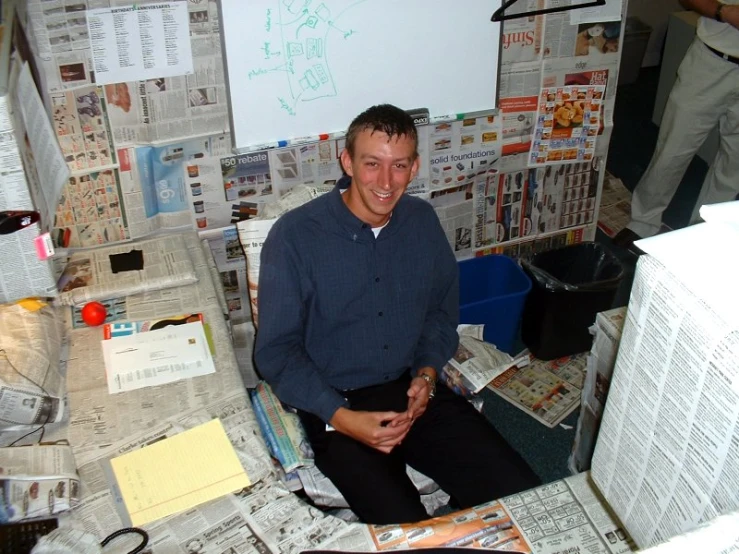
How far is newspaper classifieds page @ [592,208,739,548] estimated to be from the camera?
0.47 m

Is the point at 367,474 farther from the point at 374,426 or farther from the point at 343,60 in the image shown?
the point at 343,60

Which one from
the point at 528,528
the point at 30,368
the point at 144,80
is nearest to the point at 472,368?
the point at 528,528

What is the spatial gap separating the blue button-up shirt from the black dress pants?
0.25ft

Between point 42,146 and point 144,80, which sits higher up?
point 144,80

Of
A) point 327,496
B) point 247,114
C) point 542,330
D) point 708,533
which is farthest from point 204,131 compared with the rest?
point 708,533

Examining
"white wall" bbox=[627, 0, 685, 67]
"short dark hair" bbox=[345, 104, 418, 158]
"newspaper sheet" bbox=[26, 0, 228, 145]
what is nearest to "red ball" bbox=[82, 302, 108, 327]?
"newspaper sheet" bbox=[26, 0, 228, 145]

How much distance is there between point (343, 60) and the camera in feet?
6.89

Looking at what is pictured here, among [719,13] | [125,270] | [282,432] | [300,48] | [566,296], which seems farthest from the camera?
[719,13]

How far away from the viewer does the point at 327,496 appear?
1.61 m

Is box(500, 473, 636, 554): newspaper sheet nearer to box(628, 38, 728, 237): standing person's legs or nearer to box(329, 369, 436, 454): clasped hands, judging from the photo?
box(329, 369, 436, 454): clasped hands

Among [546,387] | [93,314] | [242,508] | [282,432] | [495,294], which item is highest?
[93,314]

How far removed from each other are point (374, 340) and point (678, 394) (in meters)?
1.26

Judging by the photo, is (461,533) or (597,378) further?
(597,378)

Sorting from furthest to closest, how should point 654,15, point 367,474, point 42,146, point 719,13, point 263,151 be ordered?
1. point 654,15
2. point 719,13
3. point 263,151
4. point 42,146
5. point 367,474
